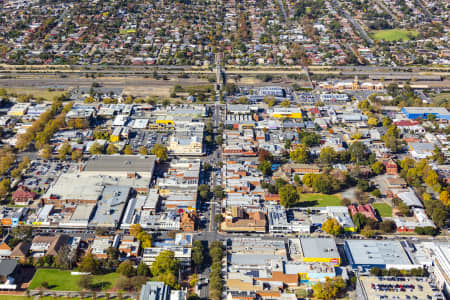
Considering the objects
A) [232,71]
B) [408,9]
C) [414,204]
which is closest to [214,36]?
[232,71]

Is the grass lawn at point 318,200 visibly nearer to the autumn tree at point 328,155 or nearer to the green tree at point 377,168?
the autumn tree at point 328,155

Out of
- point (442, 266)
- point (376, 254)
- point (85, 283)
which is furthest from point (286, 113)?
point (85, 283)

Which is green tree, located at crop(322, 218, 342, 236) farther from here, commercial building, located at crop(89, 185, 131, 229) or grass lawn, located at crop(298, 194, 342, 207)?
commercial building, located at crop(89, 185, 131, 229)

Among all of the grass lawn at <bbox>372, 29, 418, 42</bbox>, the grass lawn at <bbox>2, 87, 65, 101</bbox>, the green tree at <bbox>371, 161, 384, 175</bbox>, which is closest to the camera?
the green tree at <bbox>371, 161, 384, 175</bbox>

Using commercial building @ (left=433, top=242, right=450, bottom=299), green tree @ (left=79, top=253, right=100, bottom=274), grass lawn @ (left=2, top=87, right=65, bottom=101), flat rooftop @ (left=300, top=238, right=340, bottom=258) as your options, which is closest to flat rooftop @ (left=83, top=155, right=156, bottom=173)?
green tree @ (left=79, top=253, right=100, bottom=274)

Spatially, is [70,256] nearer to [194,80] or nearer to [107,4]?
[194,80]

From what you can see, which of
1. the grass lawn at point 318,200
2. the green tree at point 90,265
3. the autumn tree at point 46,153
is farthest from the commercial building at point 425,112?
the autumn tree at point 46,153

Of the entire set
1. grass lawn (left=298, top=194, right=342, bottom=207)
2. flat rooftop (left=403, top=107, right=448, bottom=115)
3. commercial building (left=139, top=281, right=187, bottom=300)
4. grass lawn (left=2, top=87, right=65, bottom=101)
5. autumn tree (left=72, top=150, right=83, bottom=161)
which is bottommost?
commercial building (left=139, top=281, right=187, bottom=300)
